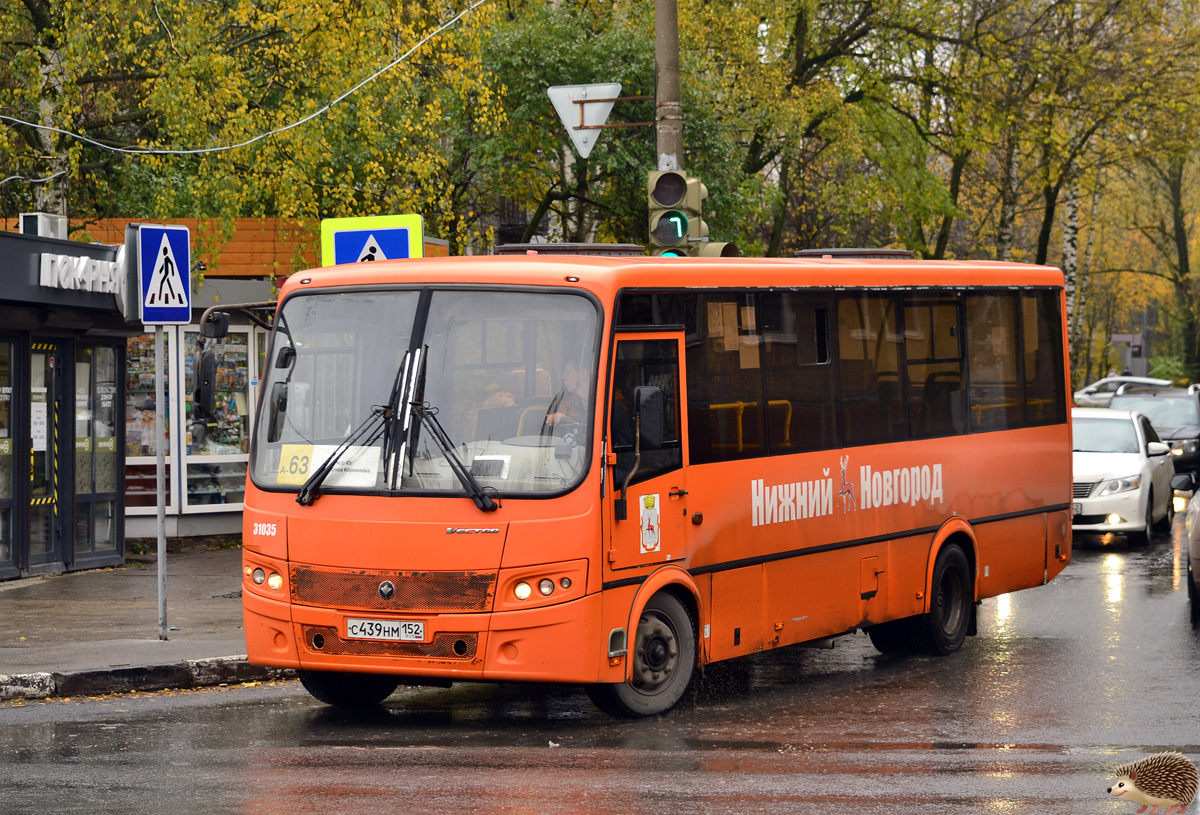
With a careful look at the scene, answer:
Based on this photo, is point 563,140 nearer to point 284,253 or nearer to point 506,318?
point 284,253

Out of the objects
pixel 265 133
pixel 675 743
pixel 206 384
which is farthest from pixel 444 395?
pixel 265 133

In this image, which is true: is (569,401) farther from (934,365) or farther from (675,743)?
(934,365)

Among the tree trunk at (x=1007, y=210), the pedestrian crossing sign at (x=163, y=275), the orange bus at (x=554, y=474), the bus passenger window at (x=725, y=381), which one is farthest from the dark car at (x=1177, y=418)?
the pedestrian crossing sign at (x=163, y=275)

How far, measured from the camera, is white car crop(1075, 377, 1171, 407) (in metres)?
37.8

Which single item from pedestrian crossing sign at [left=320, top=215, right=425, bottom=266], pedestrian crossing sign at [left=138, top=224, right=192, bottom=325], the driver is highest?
pedestrian crossing sign at [left=320, top=215, right=425, bottom=266]

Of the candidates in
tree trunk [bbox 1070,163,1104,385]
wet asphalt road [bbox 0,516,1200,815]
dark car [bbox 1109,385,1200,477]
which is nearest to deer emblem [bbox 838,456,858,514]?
wet asphalt road [bbox 0,516,1200,815]

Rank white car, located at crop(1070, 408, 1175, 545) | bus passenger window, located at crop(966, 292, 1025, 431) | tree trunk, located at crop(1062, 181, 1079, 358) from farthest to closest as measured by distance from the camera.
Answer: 1. tree trunk, located at crop(1062, 181, 1079, 358)
2. white car, located at crop(1070, 408, 1175, 545)
3. bus passenger window, located at crop(966, 292, 1025, 431)

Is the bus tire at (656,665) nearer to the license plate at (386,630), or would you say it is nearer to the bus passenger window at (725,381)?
the bus passenger window at (725,381)

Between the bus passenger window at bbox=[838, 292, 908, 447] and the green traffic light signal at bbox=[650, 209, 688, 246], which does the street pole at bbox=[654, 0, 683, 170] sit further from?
the bus passenger window at bbox=[838, 292, 908, 447]

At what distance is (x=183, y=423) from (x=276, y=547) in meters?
11.1

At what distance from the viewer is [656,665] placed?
29.6ft

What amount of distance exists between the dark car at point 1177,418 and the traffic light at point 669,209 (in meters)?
14.6

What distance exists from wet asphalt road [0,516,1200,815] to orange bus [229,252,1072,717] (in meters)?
0.39

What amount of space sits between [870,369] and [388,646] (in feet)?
13.7
